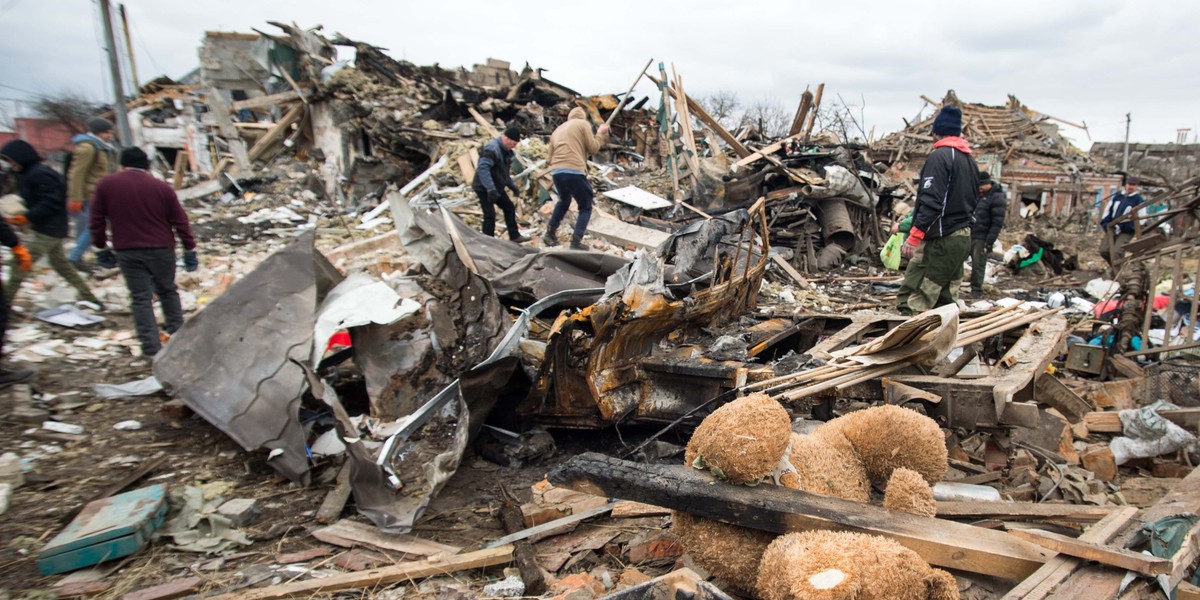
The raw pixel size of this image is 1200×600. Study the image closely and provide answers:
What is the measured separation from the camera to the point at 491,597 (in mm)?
2490

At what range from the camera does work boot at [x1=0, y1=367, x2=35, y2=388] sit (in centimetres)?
410

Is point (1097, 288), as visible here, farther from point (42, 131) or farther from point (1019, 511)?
point (42, 131)

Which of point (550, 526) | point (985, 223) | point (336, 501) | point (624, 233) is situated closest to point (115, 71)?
point (624, 233)

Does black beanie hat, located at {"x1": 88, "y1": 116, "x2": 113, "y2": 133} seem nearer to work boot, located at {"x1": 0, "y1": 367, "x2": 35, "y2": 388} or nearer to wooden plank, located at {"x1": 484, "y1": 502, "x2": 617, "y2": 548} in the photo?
work boot, located at {"x1": 0, "y1": 367, "x2": 35, "y2": 388}

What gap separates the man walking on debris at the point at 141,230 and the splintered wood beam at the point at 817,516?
4.33 meters

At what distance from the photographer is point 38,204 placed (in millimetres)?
5254

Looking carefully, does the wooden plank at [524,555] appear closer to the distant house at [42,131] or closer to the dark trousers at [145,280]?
the dark trousers at [145,280]

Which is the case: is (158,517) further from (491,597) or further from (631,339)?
(631,339)

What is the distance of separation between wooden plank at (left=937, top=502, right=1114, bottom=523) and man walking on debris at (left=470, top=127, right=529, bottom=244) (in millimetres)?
5843

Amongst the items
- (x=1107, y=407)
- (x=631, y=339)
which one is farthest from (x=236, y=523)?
(x=1107, y=407)

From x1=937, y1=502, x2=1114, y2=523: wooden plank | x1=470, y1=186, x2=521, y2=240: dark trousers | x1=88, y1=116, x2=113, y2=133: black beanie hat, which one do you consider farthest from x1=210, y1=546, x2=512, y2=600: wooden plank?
x1=88, y1=116, x2=113, y2=133: black beanie hat

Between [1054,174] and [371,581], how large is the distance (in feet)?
76.7

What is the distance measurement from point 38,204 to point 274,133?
990 centimetres

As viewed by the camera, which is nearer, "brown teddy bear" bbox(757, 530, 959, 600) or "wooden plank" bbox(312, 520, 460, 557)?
"brown teddy bear" bbox(757, 530, 959, 600)
